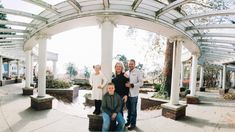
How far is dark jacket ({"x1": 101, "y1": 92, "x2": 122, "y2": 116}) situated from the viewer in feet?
14.8

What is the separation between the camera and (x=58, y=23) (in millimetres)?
6242

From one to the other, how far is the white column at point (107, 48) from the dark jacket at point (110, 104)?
863 millimetres

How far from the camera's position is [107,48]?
534cm

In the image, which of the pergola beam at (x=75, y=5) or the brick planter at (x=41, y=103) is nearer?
the pergola beam at (x=75, y=5)

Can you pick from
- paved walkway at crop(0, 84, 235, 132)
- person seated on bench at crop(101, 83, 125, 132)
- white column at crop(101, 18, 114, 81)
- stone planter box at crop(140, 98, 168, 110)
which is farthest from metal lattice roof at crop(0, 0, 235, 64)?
stone planter box at crop(140, 98, 168, 110)

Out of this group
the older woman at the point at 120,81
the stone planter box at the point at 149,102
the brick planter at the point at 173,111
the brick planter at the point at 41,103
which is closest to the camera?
the older woman at the point at 120,81

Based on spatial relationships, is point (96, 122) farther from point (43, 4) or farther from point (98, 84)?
point (43, 4)

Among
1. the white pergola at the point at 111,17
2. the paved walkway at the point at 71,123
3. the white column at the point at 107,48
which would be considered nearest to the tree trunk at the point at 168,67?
the paved walkway at the point at 71,123

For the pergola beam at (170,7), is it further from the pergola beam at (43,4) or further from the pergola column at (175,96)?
the pergola beam at (43,4)

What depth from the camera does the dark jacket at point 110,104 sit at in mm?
4496

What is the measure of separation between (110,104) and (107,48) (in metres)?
1.55

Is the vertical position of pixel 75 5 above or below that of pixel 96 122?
above

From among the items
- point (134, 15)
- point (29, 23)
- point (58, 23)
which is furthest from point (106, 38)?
point (29, 23)

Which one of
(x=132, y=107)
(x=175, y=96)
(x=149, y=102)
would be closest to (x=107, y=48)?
(x=132, y=107)
